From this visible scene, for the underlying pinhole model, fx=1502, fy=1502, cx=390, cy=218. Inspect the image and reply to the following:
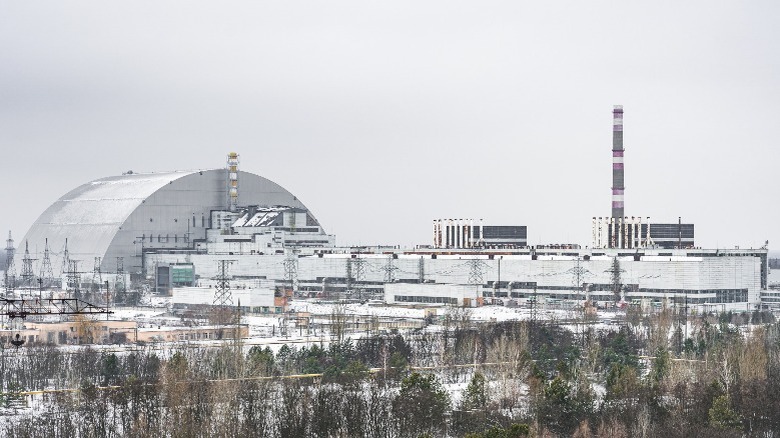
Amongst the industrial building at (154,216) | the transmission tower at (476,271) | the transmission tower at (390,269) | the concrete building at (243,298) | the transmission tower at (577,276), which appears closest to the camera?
the concrete building at (243,298)

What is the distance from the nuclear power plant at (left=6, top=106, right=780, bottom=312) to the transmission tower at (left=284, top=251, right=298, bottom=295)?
3.2 inches

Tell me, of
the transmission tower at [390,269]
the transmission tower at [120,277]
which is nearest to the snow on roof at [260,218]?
the transmission tower at [120,277]

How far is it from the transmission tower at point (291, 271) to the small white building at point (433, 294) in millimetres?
8346

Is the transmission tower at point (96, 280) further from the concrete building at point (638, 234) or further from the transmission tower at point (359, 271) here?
the concrete building at point (638, 234)

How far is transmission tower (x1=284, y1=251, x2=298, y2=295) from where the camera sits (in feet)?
239

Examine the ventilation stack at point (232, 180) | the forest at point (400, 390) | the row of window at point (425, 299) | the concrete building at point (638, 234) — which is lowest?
the row of window at point (425, 299)

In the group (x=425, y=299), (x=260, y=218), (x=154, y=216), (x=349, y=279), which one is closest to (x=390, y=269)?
Answer: (x=349, y=279)

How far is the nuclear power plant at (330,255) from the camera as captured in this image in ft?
207

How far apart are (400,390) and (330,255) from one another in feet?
139

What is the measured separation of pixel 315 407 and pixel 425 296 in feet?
118

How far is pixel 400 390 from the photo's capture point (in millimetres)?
30469

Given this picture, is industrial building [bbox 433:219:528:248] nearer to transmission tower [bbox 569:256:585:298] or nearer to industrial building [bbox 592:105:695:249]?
industrial building [bbox 592:105:695:249]

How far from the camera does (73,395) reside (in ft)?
106

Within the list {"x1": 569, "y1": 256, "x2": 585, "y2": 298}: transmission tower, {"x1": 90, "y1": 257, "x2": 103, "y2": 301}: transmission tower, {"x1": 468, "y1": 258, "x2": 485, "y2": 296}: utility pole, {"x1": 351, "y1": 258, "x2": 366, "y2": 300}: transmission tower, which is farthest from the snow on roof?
{"x1": 569, "y1": 256, "x2": 585, "y2": 298}: transmission tower
